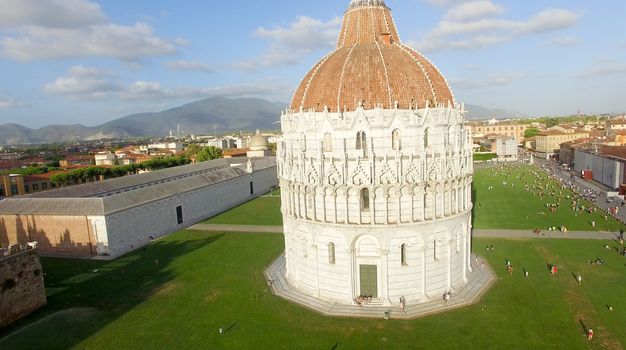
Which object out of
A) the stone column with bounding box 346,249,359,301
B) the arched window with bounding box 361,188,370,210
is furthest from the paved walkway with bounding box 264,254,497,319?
the arched window with bounding box 361,188,370,210

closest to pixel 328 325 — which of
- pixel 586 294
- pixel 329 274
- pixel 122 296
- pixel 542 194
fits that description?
pixel 329 274

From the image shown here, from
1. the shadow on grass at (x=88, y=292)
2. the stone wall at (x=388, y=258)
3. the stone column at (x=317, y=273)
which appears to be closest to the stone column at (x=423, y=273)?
the stone wall at (x=388, y=258)

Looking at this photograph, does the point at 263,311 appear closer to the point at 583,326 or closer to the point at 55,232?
the point at 583,326

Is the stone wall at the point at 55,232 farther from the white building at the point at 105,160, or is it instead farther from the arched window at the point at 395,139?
the white building at the point at 105,160

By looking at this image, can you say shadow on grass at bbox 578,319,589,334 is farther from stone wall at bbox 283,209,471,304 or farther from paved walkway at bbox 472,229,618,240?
paved walkway at bbox 472,229,618,240

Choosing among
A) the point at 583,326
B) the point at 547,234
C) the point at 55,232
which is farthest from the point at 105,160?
the point at 583,326

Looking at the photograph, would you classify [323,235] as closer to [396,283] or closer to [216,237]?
[396,283]
